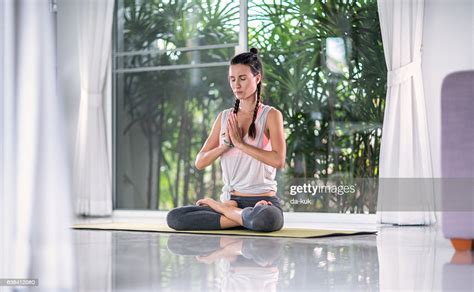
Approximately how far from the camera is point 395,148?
16.8ft

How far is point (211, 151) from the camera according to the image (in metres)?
4.22

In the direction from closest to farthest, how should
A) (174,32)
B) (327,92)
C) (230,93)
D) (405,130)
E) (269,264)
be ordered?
(269,264) < (405,130) < (327,92) < (230,93) < (174,32)

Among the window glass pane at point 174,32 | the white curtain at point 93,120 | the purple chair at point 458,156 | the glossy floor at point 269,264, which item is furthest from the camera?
the white curtain at point 93,120

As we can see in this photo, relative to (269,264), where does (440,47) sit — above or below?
above

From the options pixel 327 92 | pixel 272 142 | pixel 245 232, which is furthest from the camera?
pixel 327 92

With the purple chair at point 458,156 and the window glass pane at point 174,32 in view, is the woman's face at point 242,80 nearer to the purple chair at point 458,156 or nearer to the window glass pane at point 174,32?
the purple chair at point 458,156

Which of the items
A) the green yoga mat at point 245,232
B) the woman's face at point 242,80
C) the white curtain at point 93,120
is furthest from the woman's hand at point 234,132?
the white curtain at point 93,120

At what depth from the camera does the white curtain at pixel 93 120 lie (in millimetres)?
6395

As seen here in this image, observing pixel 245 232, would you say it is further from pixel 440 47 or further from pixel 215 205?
pixel 440 47

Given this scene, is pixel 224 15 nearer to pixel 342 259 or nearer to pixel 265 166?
pixel 265 166

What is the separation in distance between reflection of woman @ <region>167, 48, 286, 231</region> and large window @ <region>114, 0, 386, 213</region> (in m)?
1.35

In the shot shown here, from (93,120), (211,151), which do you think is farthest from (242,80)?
(93,120)

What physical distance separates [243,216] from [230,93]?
2.00m

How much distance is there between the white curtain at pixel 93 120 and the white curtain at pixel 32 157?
4.90 metres
